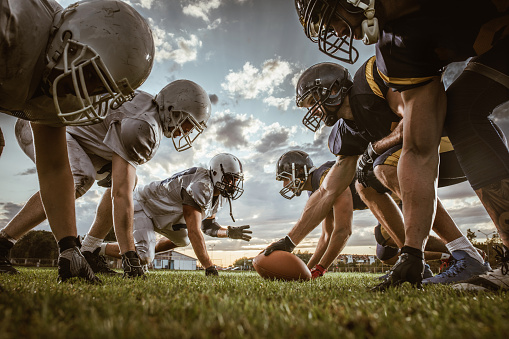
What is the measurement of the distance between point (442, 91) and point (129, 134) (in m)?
2.76

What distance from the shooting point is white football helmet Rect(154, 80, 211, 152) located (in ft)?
13.1

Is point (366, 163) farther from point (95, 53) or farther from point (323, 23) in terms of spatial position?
point (95, 53)

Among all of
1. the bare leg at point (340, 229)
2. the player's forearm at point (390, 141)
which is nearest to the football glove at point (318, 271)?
the bare leg at point (340, 229)

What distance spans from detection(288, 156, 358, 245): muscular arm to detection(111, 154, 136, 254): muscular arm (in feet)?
5.30

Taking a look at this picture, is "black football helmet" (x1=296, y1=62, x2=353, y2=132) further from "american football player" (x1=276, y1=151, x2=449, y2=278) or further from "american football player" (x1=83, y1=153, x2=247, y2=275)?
"american football player" (x1=83, y1=153, x2=247, y2=275)

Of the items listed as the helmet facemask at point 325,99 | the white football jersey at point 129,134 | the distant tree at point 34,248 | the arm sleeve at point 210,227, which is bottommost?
the distant tree at point 34,248

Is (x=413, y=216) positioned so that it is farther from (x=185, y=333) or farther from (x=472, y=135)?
(x=185, y=333)

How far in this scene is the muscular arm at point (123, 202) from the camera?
121 inches

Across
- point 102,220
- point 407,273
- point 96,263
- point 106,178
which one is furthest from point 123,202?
point 407,273

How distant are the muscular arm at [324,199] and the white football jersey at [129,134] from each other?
1765 millimetres

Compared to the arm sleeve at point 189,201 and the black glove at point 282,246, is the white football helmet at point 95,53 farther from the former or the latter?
the arm sleeve at point 189,201

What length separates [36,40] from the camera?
→ 1666 mm

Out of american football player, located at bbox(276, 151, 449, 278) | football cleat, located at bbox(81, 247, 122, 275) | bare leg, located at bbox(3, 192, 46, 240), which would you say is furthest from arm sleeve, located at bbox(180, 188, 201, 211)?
bare leg, located at bbox(3, 192, 46, 240)

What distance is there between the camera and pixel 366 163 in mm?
3516
